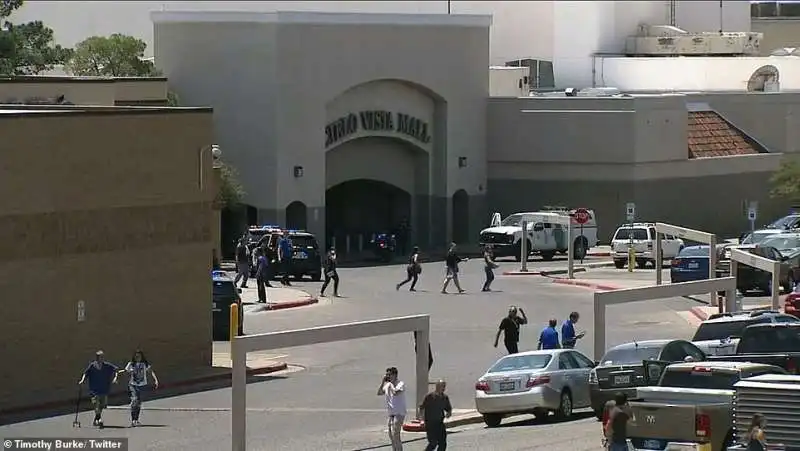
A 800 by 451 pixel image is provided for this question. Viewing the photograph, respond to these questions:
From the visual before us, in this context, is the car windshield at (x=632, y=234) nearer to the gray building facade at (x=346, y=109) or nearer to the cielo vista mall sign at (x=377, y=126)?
the gray building facade at (x=346, y=109)

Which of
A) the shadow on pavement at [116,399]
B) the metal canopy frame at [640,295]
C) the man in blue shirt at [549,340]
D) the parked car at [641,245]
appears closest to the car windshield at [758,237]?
the parked car at [641,245]

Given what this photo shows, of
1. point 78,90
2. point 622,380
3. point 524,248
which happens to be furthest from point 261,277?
point 622,380

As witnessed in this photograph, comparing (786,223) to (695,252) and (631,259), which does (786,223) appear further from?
(695,252)

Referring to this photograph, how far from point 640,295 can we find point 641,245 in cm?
2613

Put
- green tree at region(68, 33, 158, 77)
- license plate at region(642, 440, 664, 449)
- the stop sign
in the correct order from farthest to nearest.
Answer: green tree at region(68, 33, 158, 77) → the stop sign → license plate at region(642, 440, 664, 449)

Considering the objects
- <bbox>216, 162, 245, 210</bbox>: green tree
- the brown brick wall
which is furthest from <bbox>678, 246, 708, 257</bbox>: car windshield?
the brown brick wall

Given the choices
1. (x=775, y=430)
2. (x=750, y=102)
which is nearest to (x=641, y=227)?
(x=750, y=102)

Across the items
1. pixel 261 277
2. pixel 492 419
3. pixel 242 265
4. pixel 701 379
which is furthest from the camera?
pixel 242 265

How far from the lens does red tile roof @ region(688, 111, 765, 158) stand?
74500mm

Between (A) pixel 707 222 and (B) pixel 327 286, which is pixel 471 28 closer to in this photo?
(A) pixel 707 222

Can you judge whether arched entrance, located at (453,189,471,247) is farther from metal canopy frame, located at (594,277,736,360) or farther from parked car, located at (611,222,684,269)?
metal canopy frame, located at (594,277,736,360)

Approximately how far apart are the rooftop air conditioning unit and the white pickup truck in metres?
26.9

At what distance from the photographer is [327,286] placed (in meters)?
53.6

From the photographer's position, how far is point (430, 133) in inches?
2785
